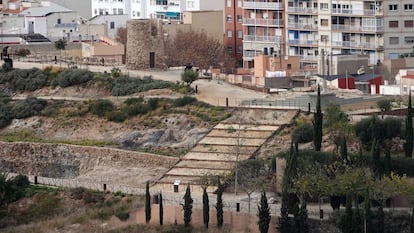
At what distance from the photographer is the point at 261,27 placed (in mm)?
104688

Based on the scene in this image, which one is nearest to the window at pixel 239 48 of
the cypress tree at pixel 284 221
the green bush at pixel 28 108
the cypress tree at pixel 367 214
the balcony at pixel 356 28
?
the balcony at pixel 356 28

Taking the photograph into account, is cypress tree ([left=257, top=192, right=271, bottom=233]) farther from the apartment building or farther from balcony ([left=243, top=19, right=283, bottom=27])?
balcony ([left=243, top=19, right=283, bottom=27])

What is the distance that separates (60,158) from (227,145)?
9.19m

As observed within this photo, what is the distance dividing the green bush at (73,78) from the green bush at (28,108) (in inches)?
108

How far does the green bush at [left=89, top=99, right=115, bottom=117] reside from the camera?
8431 centimetres

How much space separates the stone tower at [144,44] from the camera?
9225 cm

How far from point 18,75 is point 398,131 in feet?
88.3

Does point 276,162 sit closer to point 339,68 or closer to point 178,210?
point 178,210

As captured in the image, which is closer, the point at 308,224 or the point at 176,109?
the point at 308,224

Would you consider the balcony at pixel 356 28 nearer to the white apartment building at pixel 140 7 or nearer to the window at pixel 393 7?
the window at pixel 393 7

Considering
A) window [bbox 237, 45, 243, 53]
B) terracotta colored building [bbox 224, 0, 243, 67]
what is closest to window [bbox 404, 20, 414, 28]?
terracotta colored building [bbox 224, 0, 243, 67]

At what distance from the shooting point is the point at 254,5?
4126 inches

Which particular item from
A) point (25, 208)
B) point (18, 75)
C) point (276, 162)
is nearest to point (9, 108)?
point (18, 75)

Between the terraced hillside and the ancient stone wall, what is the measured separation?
2.20 meters
